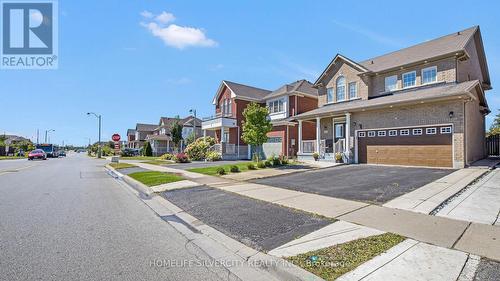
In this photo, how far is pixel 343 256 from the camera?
13.9 ft

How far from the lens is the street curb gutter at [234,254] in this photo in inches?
153

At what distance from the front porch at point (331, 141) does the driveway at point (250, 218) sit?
1262cm

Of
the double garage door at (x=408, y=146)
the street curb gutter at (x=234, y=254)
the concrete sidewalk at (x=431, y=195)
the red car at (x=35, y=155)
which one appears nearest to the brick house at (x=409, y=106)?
the double garage door at (x=408, y=146)

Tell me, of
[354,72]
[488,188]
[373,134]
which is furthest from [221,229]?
[354,72]

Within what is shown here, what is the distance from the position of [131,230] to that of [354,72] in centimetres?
2126

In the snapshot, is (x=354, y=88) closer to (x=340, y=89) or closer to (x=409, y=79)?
(x=340, y=89)

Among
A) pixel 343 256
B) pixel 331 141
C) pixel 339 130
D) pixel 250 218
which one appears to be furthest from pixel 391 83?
pixel 343 256

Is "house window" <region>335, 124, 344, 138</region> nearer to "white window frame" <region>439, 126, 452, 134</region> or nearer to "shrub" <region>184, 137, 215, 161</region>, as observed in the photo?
"white window frame" <region>439, 126, 452, 134</region>

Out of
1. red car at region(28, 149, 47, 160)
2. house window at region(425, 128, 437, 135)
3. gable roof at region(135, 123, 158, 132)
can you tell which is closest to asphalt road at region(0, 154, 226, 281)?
house window at region(425, 128, 437, 135)

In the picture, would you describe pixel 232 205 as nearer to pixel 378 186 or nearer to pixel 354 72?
pixel 378 186

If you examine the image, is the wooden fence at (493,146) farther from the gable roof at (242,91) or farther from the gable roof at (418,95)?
the gable roof at (242,91)

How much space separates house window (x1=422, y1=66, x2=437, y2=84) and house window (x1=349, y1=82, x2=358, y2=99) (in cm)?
479

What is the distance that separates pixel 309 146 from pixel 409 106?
26.2 feet

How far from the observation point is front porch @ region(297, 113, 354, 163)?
64.8ft
